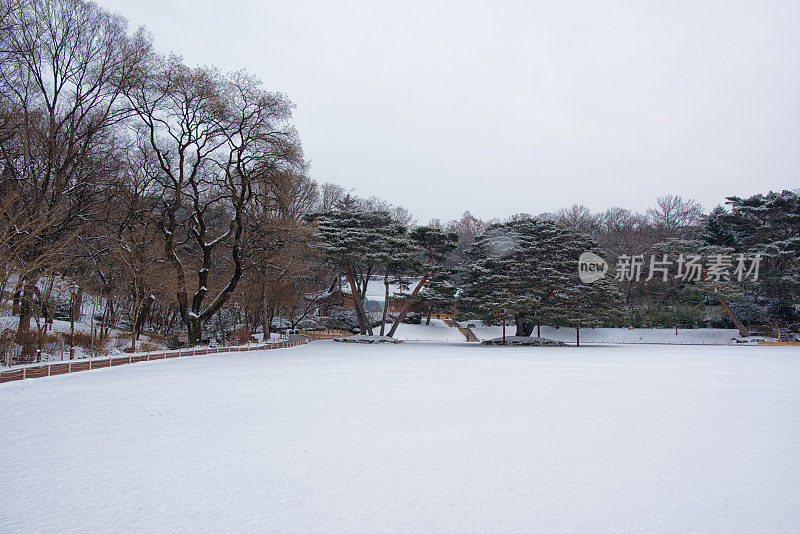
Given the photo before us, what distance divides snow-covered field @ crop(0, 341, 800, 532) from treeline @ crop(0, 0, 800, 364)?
766cm

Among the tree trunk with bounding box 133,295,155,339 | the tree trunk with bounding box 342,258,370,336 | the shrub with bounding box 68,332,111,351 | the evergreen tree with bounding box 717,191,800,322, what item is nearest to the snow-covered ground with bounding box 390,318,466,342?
the tree trunk with bounding box 342,258,370,336

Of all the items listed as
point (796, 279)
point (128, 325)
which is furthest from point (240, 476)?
point (796, 279)

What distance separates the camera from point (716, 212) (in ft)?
143

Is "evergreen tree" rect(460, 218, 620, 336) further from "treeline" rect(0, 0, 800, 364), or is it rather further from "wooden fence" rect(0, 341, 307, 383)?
"wooden fence" rect(0, 341, 307, 383)

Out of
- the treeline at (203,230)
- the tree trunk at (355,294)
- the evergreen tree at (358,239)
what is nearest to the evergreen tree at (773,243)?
the treeline at (203,230)

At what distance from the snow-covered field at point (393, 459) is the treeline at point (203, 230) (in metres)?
7.66

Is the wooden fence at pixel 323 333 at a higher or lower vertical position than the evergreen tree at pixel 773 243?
lower

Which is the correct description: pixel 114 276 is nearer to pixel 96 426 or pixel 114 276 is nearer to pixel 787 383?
pixel 96 426

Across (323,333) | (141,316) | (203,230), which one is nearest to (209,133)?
(203,230)

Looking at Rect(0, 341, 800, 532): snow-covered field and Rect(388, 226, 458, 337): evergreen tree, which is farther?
Rect(388, 226, 458, 337): evergreen tree

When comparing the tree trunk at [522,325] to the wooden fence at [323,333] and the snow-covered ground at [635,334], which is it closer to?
the snow-covered ground at [635,334]

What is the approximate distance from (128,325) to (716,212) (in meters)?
47.1

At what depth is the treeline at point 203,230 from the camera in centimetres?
1717

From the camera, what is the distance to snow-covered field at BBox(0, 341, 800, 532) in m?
4.05
